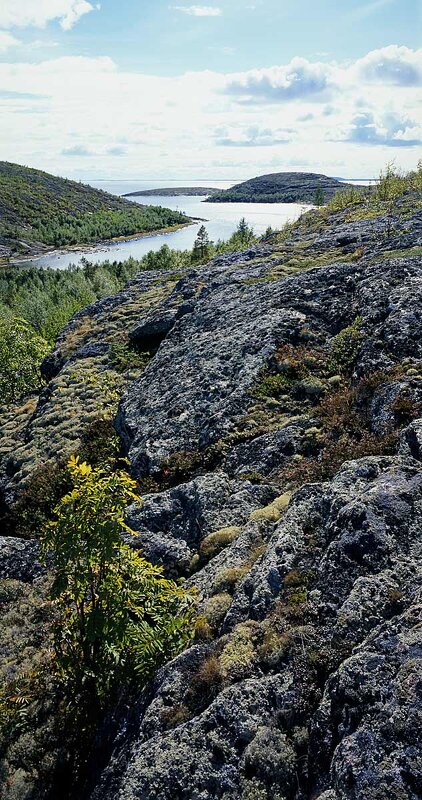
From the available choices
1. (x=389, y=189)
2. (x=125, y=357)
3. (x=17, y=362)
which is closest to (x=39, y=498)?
(x=125, y=357)

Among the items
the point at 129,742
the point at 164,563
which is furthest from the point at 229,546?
the point at 129,742

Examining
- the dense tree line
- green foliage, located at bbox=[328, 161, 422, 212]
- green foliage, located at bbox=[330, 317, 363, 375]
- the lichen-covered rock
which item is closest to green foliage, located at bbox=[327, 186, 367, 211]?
green foliage, located at bbox=[328, 161, 422, 212]

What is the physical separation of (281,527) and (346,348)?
10868 millimetres

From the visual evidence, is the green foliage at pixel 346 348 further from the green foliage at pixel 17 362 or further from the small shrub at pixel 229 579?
the green foliage at pixel 17 362

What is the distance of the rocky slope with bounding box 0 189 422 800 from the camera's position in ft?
21.8

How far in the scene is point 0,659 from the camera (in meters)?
12.9

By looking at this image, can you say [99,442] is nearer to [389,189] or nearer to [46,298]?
[389,189]

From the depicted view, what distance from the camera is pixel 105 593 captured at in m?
9.15

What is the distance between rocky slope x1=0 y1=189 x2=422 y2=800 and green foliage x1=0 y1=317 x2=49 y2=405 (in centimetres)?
1636

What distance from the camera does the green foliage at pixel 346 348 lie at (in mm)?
18898

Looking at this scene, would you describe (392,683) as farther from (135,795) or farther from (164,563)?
(164,563)

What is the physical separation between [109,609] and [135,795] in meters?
2.74

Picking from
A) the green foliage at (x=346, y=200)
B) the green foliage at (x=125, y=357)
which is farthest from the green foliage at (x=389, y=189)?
the green foliage at (x=125, y=357)

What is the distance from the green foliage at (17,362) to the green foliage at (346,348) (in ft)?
94.5
